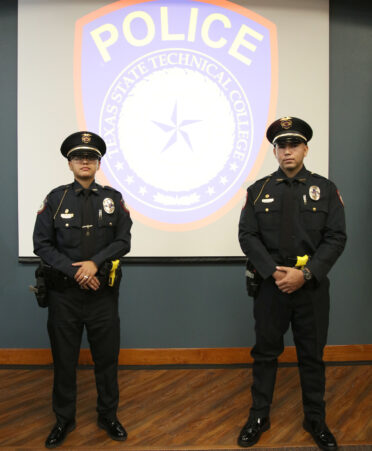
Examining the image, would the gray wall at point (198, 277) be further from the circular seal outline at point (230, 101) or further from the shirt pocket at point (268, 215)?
the shirt pocket at point (268, 215)

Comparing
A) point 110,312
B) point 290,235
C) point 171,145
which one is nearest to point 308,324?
point 290,235

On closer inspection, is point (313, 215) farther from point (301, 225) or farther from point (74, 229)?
point (74, 229)

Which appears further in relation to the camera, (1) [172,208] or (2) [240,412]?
(1) [172,208]

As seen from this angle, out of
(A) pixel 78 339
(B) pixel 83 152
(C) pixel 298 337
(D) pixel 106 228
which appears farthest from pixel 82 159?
(C) pixel 298 337

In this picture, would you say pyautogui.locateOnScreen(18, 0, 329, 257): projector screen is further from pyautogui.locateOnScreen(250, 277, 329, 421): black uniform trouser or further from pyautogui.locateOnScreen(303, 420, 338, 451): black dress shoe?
pyautogui.locateOnScreen(303, 420, 338, 451): black dress shoe

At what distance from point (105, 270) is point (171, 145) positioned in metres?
1.24

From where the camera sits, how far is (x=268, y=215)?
1684 mm

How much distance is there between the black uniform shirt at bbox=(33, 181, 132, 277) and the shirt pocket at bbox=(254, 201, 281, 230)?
716 mm

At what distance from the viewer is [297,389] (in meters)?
2.20

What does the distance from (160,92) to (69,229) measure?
1391 millimetres

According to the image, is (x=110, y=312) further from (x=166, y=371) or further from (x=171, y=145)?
(x=171, y=145)

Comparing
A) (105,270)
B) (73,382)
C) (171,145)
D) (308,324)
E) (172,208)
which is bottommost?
(73,382)

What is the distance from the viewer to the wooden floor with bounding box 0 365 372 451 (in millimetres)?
1670

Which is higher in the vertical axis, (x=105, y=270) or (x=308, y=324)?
(x=105, y=270)
